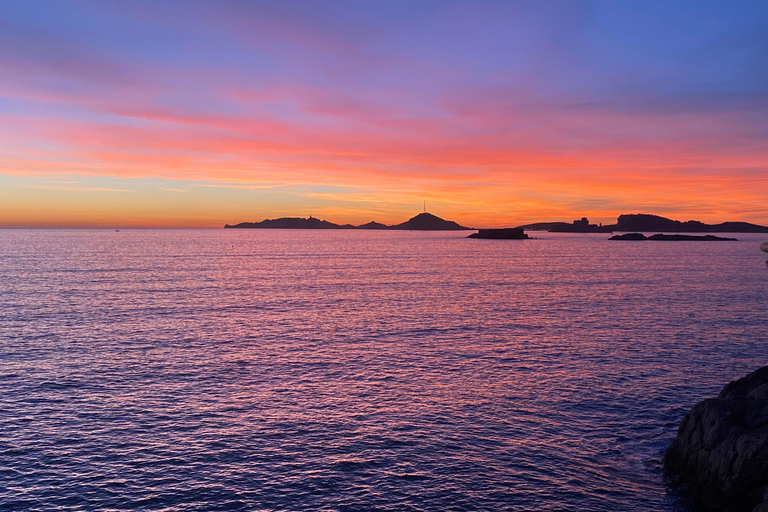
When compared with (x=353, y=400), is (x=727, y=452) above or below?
above

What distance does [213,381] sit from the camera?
31.1 metres

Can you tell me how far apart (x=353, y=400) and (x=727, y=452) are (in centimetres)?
1704

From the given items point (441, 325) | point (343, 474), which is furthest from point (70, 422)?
point (441, 325)

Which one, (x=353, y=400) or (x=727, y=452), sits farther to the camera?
(x=353, y=400)

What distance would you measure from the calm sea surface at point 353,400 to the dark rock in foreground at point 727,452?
107 cm

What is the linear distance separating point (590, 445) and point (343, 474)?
11.1 m

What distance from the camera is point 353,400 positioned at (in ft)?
91.2

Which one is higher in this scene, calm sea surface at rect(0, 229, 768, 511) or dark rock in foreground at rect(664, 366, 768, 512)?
dark rock in foreground at rect(664, 366, 768, 512)

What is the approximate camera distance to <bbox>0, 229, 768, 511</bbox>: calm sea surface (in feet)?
61.2

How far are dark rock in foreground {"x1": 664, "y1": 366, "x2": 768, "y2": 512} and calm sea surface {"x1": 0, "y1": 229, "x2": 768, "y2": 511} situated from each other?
3.50 feet

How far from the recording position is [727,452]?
17594 millimetres

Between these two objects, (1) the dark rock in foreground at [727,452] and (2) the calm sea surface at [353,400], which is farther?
(2) the calm sea surface at [353,400]

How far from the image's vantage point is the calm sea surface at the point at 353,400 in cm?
1864

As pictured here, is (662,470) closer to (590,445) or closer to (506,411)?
(590,445)
